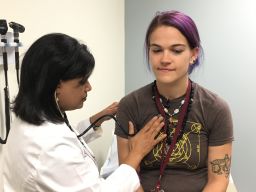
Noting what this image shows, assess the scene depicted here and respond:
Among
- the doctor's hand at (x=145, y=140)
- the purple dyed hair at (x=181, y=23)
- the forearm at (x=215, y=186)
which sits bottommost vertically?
the forearm at (x=215, y=186)

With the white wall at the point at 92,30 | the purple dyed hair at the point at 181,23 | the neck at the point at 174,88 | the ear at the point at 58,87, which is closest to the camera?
the ear at the point at 58,87

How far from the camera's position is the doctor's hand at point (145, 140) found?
130cm

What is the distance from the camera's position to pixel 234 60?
8.35 ft

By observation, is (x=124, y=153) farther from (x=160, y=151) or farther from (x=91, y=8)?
(x=91, y=8)

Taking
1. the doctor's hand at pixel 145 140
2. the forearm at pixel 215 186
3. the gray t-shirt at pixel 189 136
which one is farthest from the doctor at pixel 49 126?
the forearm at pixel 215 186

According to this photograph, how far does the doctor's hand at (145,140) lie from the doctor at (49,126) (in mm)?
202

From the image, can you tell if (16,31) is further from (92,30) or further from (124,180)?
(92,30)

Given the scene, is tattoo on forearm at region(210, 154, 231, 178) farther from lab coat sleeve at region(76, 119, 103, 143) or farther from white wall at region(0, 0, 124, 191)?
white wall at region(0, 0, 124, 191)

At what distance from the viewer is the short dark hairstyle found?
99 centimetres

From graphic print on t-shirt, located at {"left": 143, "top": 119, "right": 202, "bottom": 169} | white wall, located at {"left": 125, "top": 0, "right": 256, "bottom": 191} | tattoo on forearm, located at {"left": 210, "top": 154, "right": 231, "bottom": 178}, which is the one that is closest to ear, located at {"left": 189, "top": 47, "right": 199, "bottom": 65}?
graphic print on t-shirt, located at {"left": 143, "top": 119, "right": 202, "bottom": 169}

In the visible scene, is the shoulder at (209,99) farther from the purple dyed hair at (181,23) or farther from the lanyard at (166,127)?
the purple dyed hair at (181,23)

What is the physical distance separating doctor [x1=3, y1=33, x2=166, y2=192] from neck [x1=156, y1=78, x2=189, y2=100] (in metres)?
0.41

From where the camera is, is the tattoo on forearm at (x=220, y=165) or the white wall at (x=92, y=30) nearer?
the tattoo on forearm at (x=220, y=165)

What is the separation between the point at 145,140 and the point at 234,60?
150 cm
